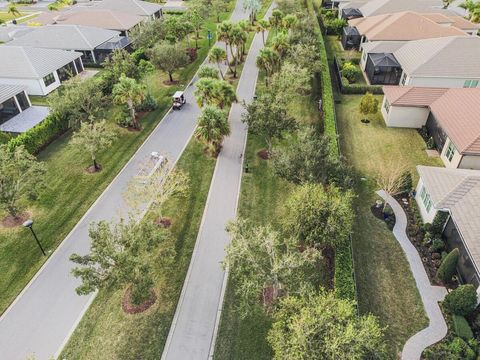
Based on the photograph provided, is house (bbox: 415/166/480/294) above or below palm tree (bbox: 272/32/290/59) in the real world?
below

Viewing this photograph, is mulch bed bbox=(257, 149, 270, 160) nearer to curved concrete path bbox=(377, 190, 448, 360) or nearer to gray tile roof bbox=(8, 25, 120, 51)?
curved concrete path bbox=(377, 190, 448, 360)

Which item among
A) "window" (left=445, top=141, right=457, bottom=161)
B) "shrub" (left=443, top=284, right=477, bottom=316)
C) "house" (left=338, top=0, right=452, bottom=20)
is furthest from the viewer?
"house" (left=338, top=0, right=452, bottom=20)

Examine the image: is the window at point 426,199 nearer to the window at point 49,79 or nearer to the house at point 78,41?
the window at point 49,79

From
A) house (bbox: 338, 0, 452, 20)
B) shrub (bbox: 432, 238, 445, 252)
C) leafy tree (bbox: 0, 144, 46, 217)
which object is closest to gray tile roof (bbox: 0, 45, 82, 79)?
leafy tree (bbox: 0, 144, 46, 217)

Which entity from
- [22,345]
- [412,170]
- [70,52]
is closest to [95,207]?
[22,345]

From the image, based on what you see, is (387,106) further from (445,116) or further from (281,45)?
(281,45)
